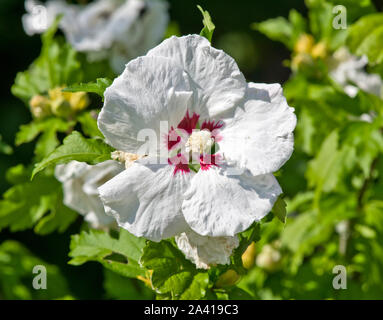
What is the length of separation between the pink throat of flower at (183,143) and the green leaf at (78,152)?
0.21 meters

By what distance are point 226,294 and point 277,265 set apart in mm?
922

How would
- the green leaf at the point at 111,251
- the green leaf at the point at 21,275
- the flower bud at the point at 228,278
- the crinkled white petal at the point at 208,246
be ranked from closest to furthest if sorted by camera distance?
1. the crinkled white petal at the point at 208,246
2. the flower bud at the point at 228,278
3. the green leaf at the point at 111,251
4. the green leaf at the point at 21,275

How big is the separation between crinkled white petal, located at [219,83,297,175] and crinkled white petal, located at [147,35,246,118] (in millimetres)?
46

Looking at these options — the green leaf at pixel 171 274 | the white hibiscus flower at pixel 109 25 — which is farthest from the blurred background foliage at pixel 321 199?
the white hibiscus flower at pixel 109 25

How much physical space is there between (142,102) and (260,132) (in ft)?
1.11

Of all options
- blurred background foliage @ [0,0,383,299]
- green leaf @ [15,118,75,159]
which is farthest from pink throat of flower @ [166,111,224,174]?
green leaf @ [15,118,75,159]

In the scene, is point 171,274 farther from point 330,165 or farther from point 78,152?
point 330,165

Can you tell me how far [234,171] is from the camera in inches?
58.9

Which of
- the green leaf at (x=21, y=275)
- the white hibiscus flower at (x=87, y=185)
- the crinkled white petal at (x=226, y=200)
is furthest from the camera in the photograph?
the green leaf at (x=21, y=275)

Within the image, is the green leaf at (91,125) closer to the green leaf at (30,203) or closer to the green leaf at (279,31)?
the green leaf at (30,203)

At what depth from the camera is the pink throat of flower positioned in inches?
60.5

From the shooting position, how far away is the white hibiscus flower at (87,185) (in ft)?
6.81
